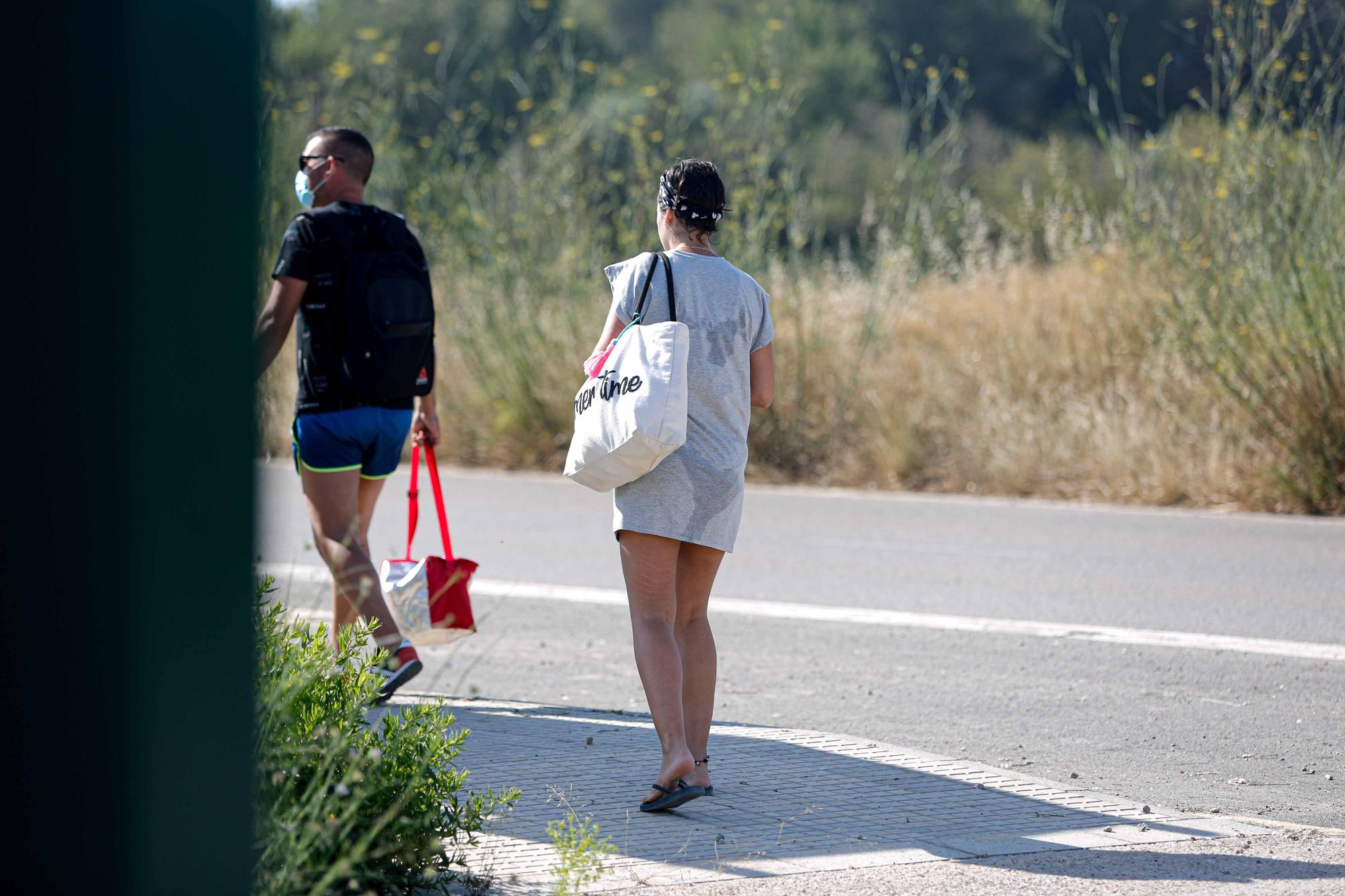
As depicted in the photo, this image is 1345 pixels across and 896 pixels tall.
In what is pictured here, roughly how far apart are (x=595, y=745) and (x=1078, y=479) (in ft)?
26.3

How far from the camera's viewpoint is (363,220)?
218 inches

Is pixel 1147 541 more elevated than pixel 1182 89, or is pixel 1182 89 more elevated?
pixel 1182 89

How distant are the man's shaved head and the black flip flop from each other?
2.47 meters

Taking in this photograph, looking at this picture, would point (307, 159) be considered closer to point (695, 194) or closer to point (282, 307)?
point (282, 307)

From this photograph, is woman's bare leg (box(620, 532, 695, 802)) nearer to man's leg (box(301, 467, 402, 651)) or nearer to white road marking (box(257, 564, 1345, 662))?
man's leg (box(301, 467, 402, 651))

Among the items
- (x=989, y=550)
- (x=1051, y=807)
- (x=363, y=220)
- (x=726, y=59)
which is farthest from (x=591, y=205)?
(x=1051, y=807)

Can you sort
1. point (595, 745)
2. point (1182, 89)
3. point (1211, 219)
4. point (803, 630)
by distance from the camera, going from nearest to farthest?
point (595, 745) → point (803, 630) → point (1211, 219) → point (1182, 89)

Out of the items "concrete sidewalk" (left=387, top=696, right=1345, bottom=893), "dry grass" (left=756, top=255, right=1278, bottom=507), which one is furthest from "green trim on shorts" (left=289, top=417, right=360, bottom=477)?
"dry grass" (left=756, top=255, right=1278, bottom=507)

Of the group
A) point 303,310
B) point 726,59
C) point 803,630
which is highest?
point 726,59

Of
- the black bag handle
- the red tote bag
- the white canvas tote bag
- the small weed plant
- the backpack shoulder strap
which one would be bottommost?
the small weed plant

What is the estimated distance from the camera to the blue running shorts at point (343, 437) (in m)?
5.48

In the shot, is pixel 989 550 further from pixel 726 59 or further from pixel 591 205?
pixel 591 205

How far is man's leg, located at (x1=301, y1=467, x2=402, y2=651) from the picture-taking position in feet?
17.7

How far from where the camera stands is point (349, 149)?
560 centimetres
